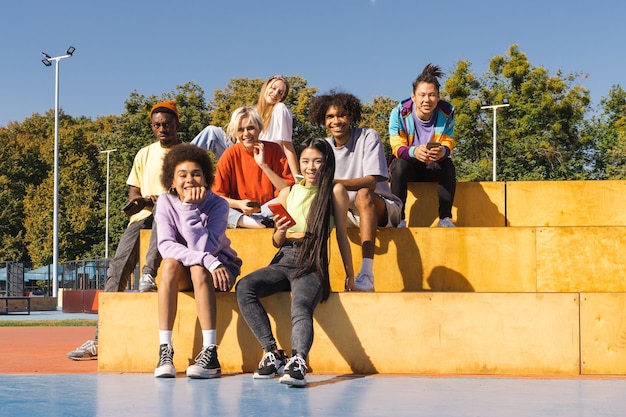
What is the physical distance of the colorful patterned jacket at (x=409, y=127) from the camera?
793 centimetres

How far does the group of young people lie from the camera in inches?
229

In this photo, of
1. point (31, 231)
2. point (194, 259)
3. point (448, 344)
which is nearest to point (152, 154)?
point (194, 259)

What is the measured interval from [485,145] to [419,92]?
107 feet

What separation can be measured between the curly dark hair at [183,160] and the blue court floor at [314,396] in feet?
4.24

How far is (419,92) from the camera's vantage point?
7805mm

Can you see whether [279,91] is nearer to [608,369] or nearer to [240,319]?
[240,319]

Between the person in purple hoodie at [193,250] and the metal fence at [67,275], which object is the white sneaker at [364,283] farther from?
the metal fence at [67,275]

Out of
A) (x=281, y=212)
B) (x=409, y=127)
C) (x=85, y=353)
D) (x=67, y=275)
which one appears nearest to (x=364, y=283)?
(x=281, y=212)

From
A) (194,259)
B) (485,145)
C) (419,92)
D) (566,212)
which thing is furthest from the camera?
(485,145)

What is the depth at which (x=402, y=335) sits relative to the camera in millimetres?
6055

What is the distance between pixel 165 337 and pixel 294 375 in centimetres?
100

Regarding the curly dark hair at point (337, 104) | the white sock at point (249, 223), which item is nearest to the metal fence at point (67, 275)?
the white sock at point (249, 223)

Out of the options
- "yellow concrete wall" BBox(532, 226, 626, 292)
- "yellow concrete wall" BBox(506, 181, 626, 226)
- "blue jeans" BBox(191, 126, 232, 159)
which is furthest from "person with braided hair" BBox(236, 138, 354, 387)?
"yellow concrete wall" BBox(506, 181, 626, 226)

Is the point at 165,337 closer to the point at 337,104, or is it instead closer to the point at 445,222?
the point at 337,104
